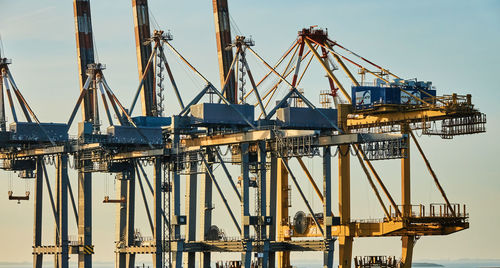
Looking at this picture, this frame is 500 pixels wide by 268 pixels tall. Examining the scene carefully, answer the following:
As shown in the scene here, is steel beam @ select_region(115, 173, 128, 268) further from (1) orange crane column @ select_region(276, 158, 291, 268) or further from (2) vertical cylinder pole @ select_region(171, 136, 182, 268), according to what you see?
(1) orange crane column @ select_region(276, 158, 291, 268)

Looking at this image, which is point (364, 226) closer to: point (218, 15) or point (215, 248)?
point (215, 248)

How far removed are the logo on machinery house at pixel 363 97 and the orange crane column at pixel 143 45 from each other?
20.5 meters

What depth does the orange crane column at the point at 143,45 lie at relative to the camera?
4173 inches

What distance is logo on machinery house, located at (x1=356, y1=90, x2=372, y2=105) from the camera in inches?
3676

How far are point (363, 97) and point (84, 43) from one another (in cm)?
2854

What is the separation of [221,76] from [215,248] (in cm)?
1701

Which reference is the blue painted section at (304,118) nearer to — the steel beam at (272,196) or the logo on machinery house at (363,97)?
the logo on machinery house at (363,97)

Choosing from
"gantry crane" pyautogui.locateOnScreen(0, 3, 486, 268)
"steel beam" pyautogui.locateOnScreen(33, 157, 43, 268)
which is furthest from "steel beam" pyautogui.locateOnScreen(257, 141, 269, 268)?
"steel beam" pyautogui.locateOnScreen(33, 157, 43, 268)

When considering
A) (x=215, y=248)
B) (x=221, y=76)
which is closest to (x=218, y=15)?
(x=221, y=76)

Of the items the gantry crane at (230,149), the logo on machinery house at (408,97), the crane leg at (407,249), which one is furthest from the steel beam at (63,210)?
the logo on machinery house at (408,97)

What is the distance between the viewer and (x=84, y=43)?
108625mm

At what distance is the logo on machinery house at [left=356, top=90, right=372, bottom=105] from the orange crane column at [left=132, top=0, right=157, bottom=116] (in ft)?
67.2

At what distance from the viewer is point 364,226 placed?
95938 millimetres

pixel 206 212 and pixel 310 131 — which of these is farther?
pixel 206 212
